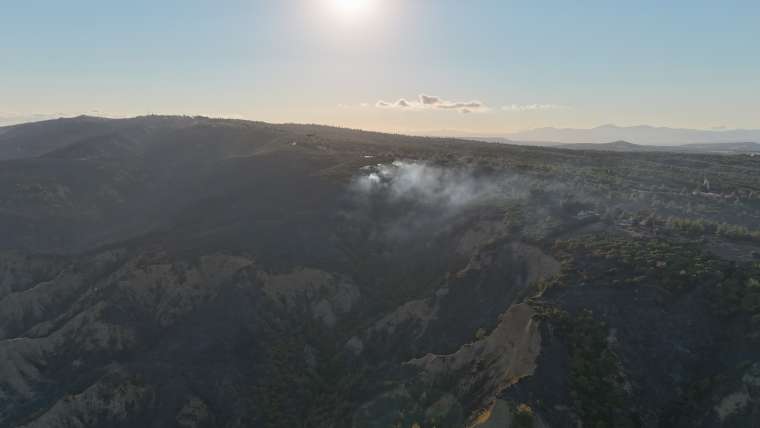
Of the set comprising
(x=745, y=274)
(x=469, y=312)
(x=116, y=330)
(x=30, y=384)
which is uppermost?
(x=745, y=274)

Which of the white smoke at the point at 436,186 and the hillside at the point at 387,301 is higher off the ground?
the white smoke at the point at 436,186

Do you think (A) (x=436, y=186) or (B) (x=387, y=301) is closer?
(B) (x=387, y=301)

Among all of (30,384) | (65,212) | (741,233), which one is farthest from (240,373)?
(65,212)

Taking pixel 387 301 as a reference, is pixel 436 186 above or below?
above

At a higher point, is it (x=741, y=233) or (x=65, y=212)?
Result: (x=741, y=233)

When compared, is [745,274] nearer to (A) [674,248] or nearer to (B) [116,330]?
(A) [674,248]

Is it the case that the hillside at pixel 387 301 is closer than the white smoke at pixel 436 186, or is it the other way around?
the hillside at pixel 387 301

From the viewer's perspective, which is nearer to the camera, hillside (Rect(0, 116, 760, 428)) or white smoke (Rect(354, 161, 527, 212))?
hillside (Rect(0, 116, 760, 428))

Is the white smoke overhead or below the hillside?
overhead
